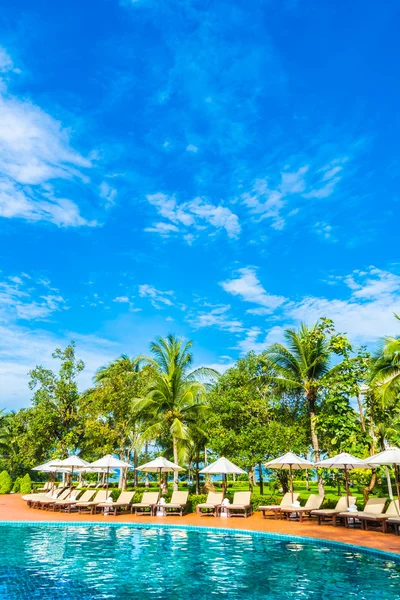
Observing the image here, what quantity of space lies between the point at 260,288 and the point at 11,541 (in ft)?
62.4

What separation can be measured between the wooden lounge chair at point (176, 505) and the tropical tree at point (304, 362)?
20.3ft

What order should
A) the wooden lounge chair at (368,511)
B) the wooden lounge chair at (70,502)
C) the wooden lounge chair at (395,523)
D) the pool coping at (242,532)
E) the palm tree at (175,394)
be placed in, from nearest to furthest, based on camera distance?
the pool coping at (242,532) < the wooden lounge chair at (395,523) < the wooden lounge chair at (368,511) < the wooden lounge chair at (70,502) < the palm tree at (175,394)

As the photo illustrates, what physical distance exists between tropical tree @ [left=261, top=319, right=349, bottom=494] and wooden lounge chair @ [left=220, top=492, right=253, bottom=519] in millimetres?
3952

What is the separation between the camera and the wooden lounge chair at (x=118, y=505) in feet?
59.4

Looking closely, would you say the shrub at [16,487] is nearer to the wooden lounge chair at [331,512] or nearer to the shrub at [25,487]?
the shrub at [25,487]

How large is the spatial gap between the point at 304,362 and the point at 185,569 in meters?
13.1

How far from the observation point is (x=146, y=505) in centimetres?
1816

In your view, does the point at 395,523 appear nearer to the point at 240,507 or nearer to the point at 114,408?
the point at 240,507

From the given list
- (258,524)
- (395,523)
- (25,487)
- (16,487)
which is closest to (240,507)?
(258,524)

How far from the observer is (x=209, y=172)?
976 inches

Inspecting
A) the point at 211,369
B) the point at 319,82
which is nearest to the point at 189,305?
the point at 211,369

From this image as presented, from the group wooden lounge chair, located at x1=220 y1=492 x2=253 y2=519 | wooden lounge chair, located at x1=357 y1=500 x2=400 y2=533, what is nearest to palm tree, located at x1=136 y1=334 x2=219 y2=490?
wooden lounge chair, located at x1=220 y1=492 x2=253 y2=519

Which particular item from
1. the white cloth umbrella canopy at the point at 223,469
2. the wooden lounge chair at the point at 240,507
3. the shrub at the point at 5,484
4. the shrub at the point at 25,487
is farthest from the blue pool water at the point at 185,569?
the shrub at the point at 5,484

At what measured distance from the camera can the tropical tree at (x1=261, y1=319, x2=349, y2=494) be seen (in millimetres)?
20797
